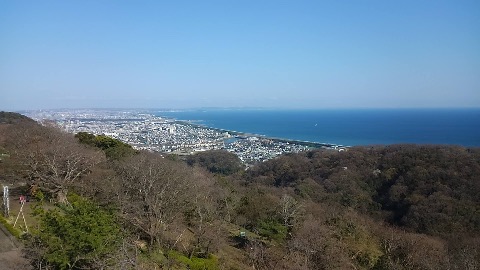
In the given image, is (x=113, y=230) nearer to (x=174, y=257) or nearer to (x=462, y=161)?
(x=174, y=257)

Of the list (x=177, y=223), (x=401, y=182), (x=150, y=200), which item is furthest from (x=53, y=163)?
(x=401, y=182)

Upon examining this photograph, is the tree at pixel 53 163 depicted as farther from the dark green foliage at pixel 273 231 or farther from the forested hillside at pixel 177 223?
the dark green foliage at pixel 273 231

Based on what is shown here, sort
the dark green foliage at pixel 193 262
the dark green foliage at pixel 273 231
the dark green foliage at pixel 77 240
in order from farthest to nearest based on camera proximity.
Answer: the dark green foliage at pixel 273 231
the dark green foliage at pixel 193 262
the dark green foliage at pixel 77 240

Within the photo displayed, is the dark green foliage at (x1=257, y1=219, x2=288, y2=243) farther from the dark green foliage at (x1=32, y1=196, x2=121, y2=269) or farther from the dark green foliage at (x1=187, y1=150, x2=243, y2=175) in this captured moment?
the dark green foliage at (x1=187, y1=150, x2=243, y2=175)

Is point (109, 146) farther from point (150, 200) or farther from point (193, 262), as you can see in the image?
point (193, 262)

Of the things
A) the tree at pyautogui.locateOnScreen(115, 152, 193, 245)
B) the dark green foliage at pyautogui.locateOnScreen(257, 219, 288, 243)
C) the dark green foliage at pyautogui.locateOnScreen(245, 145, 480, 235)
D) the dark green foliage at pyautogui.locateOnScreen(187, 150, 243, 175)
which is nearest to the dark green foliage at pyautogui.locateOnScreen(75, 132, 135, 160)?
the tree at pyautogui.locateOnScreen(115, 152, 193, 245)

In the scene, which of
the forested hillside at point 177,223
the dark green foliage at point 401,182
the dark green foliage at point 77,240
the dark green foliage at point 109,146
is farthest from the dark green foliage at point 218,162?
the dark green foliage at point 77,240

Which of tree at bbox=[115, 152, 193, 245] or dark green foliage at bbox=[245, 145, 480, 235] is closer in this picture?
tree at bbox=[115, 152, 193, 245]
